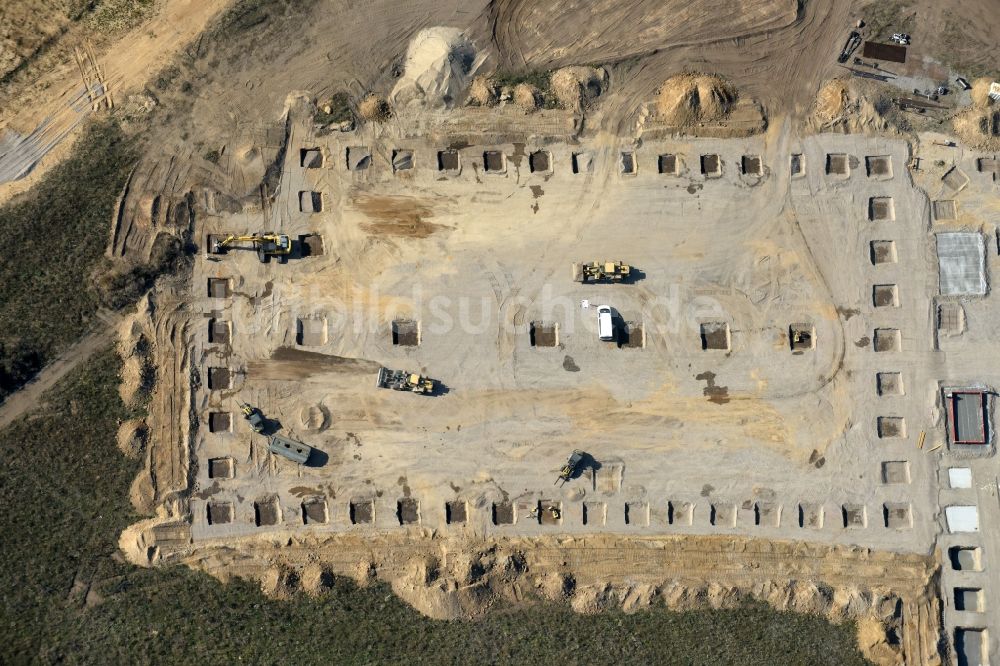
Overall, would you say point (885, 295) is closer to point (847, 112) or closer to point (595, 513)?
point (847, 112)

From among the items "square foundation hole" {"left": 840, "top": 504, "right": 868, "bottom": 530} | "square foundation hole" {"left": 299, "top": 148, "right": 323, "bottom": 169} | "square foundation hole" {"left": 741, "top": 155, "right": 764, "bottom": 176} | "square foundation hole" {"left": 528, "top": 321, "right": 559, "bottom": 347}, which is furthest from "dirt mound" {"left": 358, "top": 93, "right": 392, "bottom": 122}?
"square foundation hole" {"left": 840, "top": 504, "right": 868, "bottom": 530}

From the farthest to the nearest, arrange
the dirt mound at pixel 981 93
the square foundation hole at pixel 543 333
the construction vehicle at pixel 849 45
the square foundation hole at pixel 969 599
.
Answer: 1. the construction vehicle at pixel 849 45
2. the dirt mound at pixel 981 93
3. the square foundation hole at pixel 543 333
4. the square foundation hole at pixel 969 599

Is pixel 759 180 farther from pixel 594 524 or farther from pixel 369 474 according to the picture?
pixel 369 474

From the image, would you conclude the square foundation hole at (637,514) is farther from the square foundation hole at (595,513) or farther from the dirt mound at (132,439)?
the dirt mound at (132,439)

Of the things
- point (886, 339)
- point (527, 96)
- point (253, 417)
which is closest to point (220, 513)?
point (253, 417)

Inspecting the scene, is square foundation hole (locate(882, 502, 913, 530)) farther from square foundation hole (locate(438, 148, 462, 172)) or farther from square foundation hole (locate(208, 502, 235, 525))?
square foundation hole (locate(208, 502, 235, 525))

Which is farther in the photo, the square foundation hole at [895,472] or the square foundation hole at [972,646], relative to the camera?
the square foundation hole at [895,472]

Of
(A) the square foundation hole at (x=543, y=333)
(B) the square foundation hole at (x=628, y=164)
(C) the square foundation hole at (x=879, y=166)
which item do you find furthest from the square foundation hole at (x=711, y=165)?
(A) the square foundation hole at (x=543, y=333)
